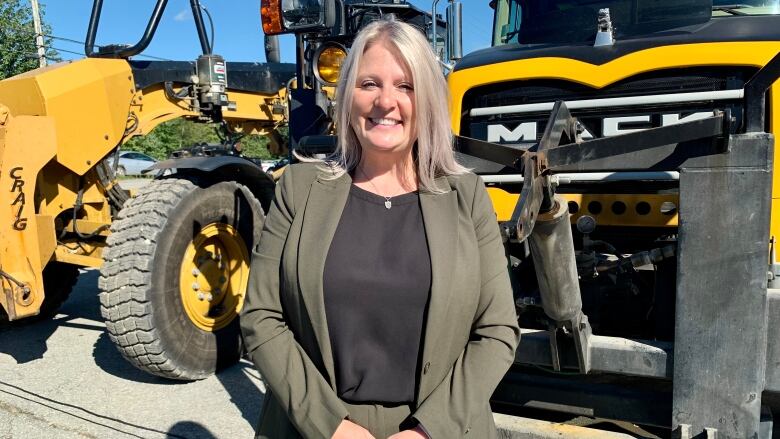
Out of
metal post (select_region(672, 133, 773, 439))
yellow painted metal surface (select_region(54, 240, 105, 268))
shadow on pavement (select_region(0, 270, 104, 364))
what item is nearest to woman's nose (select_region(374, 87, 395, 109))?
metal post (select_region(672, 133, 773, 439))

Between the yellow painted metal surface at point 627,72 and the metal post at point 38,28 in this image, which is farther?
the metal post at point 38,28

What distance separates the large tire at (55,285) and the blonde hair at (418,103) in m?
4.84

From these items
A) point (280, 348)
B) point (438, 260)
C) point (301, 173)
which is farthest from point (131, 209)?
point (438, 260)

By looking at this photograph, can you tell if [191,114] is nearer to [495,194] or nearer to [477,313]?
[495,194]

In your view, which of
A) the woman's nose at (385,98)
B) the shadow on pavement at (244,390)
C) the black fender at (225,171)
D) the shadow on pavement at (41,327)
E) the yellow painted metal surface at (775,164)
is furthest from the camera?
the shadow on pavement at (41,327)

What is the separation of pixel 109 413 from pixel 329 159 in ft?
9.50

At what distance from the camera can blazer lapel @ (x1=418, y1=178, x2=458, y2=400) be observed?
5.52 feet

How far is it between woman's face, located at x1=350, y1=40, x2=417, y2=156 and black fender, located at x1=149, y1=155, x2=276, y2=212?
9.86ft

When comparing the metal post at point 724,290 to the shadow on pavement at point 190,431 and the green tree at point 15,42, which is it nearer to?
the shadow on pavement at point 190,431

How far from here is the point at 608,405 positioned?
2.74 m

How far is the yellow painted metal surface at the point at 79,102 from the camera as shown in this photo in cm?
466

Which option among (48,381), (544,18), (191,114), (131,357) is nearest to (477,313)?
(544,18)

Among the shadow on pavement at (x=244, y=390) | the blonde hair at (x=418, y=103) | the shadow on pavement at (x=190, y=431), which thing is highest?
the blonde hair at (x=418, y=103)

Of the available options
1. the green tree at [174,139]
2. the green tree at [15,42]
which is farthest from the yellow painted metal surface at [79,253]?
the green tree at [174,139]
